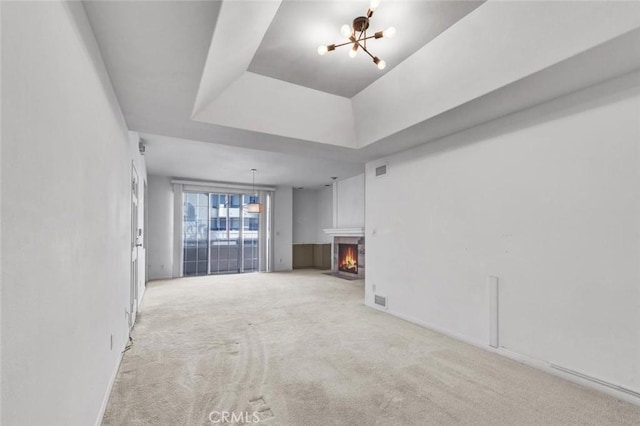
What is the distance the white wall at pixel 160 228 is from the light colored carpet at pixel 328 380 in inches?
158

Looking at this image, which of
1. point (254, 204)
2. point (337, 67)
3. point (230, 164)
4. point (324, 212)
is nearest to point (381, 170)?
point (337, 67)

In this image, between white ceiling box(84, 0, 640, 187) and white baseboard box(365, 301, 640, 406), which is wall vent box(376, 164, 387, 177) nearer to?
white ceiling box(84, 0, 640, 187)

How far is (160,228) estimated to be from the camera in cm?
802

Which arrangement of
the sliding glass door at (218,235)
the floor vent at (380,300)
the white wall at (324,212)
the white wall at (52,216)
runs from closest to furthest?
the white wall at (52,216), the floor vent at (380,300), the sliding glass door at (218,235), the white wall at (324,212)

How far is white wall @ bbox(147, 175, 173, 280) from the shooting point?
311 inches

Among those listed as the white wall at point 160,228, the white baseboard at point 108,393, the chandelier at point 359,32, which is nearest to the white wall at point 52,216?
the white baseboard at point 108,393

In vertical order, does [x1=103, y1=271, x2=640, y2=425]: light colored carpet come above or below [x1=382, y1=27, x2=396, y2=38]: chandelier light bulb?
below

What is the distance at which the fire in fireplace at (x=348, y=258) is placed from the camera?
857 cm

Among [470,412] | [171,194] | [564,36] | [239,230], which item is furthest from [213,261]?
[564,36]

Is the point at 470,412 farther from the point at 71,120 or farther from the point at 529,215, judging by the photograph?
the point at 71,120

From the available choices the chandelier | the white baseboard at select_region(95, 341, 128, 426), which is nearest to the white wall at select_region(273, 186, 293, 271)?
the white baseboard at select_region(95, 341, 128, 426)

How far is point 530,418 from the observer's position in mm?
2084

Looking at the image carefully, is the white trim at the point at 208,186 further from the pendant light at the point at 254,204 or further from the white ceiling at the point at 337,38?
the white ceiling at the point at 337,38

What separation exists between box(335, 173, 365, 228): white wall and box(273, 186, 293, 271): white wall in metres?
1.65
